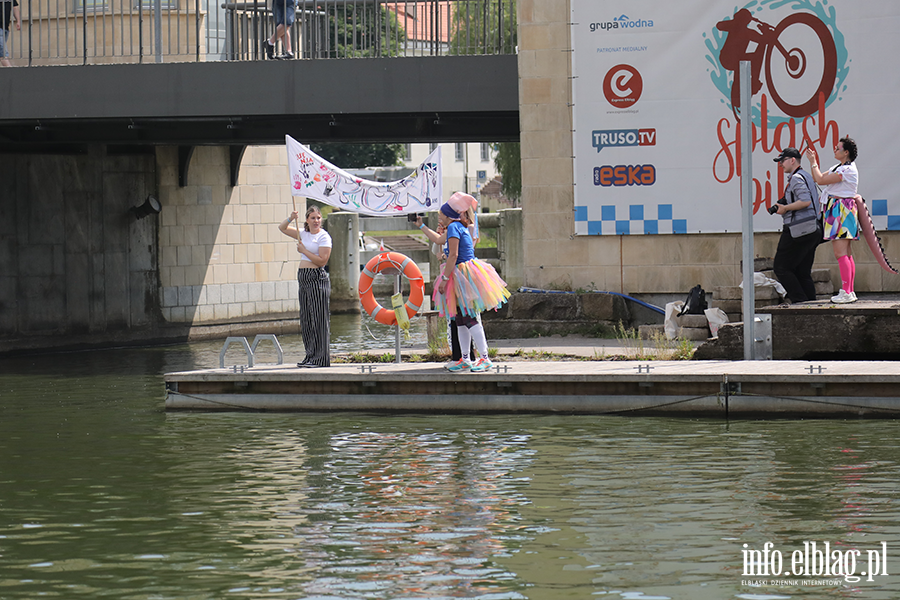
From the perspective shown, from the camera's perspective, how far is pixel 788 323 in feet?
43.5

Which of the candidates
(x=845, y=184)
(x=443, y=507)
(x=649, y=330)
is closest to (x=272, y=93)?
(x=649, y=330)

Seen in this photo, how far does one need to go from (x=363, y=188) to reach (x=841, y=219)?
18.0ft

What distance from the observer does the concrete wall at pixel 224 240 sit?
85.3 ft

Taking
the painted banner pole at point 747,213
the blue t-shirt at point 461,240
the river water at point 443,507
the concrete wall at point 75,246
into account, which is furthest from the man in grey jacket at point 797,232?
the concrete wall at point 75,246

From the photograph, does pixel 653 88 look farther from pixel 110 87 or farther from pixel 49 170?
pixel 49 170

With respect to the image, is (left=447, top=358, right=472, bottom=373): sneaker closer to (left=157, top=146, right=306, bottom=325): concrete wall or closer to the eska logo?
the eska logo

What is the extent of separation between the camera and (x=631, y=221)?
17.7 meters

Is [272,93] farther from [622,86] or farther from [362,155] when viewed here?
[362,155]

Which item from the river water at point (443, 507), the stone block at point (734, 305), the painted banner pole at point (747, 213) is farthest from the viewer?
the stone block at point (734, 305)

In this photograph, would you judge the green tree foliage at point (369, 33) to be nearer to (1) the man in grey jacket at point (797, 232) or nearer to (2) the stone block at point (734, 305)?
(2) the stone block at point (734, 305)

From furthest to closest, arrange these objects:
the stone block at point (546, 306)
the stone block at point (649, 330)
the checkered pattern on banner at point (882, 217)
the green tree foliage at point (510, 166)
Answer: the green tree foliage at point (510, 166)
the stone block at point (546, 306)
the checkered pattern on banner at point (882, 217)
the stone block at point (649, 330)

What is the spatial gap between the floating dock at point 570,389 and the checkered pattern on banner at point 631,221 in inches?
179

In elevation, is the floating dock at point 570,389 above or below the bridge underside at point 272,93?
below

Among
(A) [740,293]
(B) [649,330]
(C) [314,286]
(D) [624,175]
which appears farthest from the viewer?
(D) [624,175]
